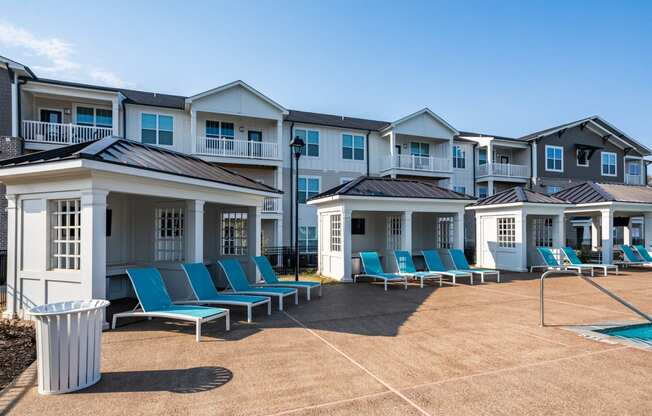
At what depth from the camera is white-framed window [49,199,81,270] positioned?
7.73m

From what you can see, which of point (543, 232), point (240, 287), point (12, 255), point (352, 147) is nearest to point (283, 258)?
point (352, 147)

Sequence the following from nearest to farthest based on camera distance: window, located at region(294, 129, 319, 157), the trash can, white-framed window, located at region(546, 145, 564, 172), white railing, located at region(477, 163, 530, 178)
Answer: the trash can → window, located at region(294, 129, 319, 157) → white railing, located at region(477, 163, 530, 178) → white-framed window, located at region(546, 145, 564, 172)

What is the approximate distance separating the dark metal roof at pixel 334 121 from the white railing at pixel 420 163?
2.52 meters

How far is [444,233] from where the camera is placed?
1770 cm

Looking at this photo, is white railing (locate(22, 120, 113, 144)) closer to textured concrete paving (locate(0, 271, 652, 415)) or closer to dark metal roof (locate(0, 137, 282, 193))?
dark metal roof (locate(0, 137, 282, 193))

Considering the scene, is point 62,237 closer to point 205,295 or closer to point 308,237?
point 205,295

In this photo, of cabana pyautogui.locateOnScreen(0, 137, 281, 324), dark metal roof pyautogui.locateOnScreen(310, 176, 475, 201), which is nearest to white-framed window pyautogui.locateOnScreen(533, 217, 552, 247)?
dark metal roof pyautogui.locateOnScreen(310, 176, 475, 201)

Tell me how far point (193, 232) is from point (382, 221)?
9.27 m

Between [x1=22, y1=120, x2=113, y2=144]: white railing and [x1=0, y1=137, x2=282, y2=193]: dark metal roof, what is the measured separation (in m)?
11.2

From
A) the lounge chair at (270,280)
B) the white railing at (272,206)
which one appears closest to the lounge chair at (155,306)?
the lounge chair at (270,280)

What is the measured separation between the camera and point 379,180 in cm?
1636

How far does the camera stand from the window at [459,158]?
28609 mm

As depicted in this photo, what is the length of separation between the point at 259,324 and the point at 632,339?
6.60 meters

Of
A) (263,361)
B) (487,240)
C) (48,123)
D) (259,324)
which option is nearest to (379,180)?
(487,240)
